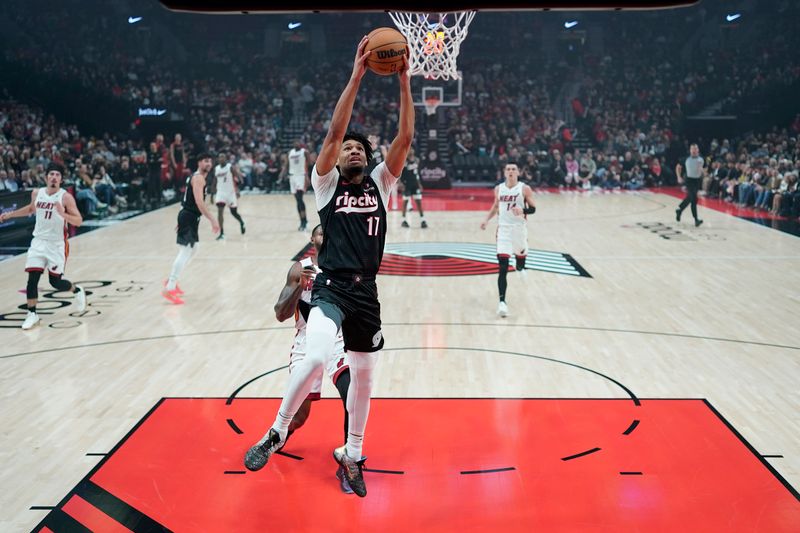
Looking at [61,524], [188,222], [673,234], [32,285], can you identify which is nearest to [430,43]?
[673,234]

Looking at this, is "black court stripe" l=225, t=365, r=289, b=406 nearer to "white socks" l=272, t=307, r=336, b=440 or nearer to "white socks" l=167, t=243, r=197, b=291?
"white socks" l=272, t=307, r=336, b=440

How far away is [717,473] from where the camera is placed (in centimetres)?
468

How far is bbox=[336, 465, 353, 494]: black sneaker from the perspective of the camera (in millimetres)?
4457

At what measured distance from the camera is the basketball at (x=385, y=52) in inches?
155

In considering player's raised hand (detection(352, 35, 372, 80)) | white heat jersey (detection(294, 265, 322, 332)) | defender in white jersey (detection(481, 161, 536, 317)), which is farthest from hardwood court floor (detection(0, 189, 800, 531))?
player's raised hand (detection(352, 35, 372, 80))

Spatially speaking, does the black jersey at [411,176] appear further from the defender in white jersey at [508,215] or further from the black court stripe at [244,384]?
the black court stripe at [244,384]

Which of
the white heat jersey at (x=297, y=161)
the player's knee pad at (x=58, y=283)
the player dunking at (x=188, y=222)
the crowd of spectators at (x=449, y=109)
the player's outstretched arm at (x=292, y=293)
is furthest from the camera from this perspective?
the crowd of spectators at (x=449, y=109)

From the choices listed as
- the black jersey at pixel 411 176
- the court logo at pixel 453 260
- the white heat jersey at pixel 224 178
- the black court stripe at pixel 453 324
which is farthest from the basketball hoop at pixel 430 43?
the black court stripe at pixel 453 324

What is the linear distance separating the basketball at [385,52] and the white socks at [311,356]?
1285mm

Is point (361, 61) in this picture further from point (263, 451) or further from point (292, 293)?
point (263, 451)

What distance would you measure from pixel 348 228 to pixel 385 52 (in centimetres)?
93

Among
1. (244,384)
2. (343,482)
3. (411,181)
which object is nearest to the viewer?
(343,482)

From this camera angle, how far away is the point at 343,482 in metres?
4.52

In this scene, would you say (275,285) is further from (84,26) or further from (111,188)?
(84,26)
